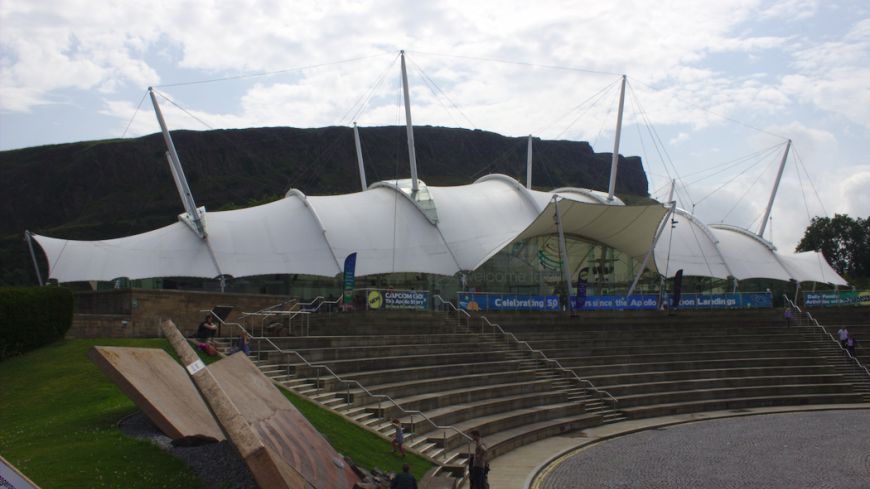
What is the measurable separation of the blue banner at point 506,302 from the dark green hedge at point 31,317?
43.1 ft

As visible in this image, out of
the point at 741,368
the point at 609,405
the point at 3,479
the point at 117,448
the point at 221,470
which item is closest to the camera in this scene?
the point at 3,479

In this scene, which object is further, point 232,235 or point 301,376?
point 232,235

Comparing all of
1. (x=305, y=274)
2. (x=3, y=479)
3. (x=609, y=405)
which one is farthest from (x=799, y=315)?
(x=3, y=479)

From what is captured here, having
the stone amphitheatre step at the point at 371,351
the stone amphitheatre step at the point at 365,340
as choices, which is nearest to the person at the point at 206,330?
the stone amphitheatre step at the point at 365,340

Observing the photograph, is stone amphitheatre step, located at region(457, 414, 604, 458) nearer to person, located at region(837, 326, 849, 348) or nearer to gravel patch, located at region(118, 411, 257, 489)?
gravel patch, located at region(118, 411, 257, 489)

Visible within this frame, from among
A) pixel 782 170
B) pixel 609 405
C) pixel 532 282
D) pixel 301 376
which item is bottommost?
pixel 609 405

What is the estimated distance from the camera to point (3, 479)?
561 cm

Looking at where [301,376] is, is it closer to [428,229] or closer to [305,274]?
[305,274]

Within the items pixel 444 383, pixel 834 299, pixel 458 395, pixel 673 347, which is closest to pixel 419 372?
pixel 444 383

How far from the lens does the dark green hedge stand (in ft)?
58.8

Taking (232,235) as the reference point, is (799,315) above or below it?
below

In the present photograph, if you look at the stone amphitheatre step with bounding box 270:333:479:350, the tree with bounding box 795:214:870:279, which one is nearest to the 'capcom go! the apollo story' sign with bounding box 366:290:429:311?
the stone amphitheatre step with bounding box 270:333:479:350

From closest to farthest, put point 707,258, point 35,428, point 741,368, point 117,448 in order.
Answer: point 117,448 → point 35,428 → point 741,368 → point 707,258

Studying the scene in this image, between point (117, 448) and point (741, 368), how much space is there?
78.0 feet
